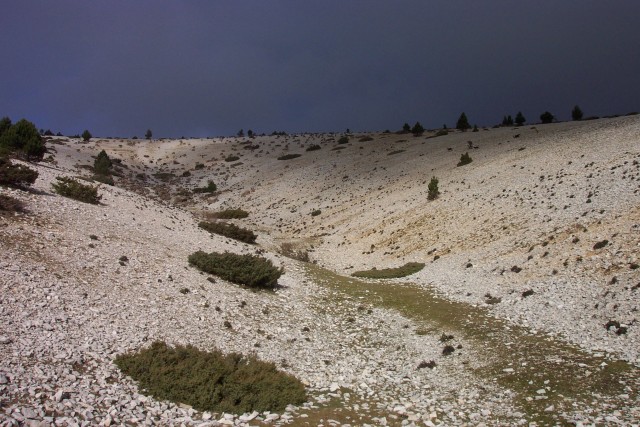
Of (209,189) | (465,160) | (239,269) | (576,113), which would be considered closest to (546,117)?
(576,113)

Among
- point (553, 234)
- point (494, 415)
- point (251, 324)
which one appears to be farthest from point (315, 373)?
point (553, 234)

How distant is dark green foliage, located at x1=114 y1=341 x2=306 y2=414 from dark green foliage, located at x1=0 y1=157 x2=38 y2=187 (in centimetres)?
1871

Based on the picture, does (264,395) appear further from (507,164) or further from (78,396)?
(507,164)

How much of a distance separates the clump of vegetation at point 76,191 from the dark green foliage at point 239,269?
37.1 ft

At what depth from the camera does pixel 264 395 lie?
505 inches

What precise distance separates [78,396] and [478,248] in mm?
26834

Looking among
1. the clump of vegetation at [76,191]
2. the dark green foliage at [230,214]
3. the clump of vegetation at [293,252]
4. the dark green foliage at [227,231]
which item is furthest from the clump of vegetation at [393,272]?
the dark green foliage at [230,214]

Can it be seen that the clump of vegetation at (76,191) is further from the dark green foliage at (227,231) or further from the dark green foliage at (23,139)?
the dark green foliage at (23,139)

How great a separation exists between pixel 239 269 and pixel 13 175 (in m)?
14.7

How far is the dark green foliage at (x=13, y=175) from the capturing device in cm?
2655

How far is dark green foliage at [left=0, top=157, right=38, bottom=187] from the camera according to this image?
26.5 metres

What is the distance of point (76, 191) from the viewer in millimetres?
30953

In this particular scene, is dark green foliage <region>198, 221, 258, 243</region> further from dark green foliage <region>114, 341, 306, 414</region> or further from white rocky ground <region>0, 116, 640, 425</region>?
dark green foliage <region>114, 341, 306, 414</region>

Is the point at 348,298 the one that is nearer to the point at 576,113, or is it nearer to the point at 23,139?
the point at 23,139
